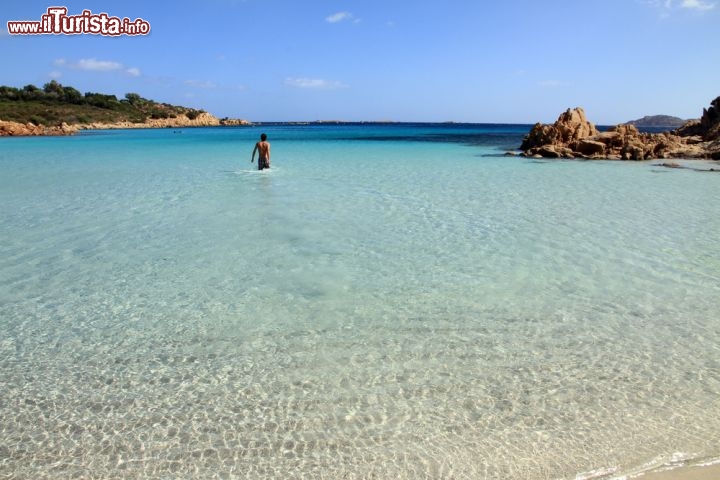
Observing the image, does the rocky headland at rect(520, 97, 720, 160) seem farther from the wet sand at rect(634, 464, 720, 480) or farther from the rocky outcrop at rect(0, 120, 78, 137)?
the rocky outcrop at rect(0, 120, 78, 137)

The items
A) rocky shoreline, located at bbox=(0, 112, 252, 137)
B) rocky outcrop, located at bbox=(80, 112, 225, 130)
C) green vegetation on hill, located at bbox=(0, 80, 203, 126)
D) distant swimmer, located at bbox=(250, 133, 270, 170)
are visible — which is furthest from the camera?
rocky outcrop, located at bbox=(80, 112, 225, 130)

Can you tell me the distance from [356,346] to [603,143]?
93.3 feet

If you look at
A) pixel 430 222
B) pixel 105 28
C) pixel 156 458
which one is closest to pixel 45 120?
pixel 105 28

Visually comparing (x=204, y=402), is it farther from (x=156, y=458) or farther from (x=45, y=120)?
(x=45, y=120)

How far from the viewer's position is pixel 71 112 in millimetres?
91562

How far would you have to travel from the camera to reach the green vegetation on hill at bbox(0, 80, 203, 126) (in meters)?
77.1

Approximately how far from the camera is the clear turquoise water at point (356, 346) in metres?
3.42

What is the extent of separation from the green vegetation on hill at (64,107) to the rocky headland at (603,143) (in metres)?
71.3

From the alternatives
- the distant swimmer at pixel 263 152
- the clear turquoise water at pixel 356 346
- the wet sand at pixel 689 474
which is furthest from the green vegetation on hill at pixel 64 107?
the wet sand at pixel 689 474

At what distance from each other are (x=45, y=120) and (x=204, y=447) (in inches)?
3464

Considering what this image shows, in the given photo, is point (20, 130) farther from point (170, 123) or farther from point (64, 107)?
point (170, 123)

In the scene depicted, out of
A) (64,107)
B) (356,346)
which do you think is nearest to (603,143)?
(356,346)

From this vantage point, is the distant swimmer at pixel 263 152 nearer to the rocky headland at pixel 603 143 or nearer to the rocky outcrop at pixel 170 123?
the rocky headland at pixel 603 143

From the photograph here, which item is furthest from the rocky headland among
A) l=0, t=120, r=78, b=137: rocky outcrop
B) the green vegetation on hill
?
the green vegetation on hill
